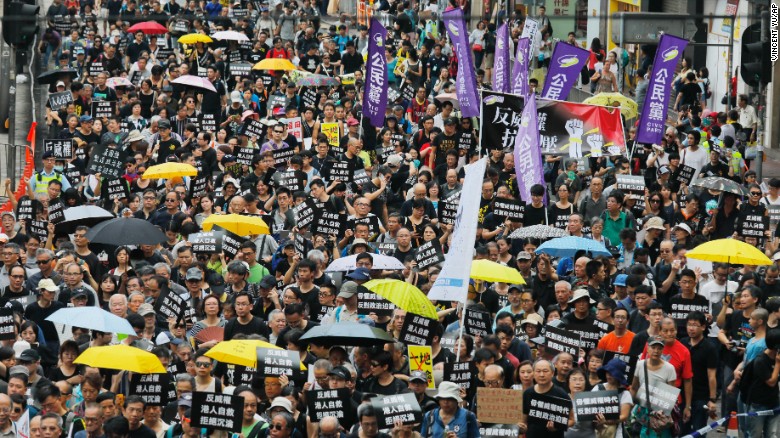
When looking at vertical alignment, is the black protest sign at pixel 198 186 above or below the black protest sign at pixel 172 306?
above

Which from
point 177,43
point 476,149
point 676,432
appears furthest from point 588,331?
point 177,43

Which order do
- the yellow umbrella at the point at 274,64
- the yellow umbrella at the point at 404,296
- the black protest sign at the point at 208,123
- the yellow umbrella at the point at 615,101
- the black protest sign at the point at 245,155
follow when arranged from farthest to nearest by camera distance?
the yellow umbrella at the point at 274,64 < the yellow umbrella at the point at 615,101 < the black protest sign at the point at 208,123 < the black protest sign at the point at 245,155 < the yellow umbrella at the point at 404,296

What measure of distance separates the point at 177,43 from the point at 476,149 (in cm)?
1473

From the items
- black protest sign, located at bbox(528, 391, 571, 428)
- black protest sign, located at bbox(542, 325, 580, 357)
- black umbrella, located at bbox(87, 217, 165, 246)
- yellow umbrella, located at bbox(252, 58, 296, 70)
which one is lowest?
black protest sign, located at bbox(528, 391, 571, 428)

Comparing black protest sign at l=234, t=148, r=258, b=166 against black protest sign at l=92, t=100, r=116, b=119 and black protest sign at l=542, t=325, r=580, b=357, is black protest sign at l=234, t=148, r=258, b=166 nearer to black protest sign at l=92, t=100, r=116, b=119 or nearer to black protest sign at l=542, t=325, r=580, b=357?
black protest sign at l=92, t=100, r=116, b=119

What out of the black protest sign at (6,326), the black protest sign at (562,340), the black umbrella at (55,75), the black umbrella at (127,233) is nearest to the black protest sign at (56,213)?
the black umbrella at (127,233)

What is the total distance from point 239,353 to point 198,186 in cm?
739

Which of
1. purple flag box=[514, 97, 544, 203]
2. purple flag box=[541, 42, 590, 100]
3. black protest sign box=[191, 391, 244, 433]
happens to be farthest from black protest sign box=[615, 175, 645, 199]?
black protest sign box=[191, 391, 244, 433]

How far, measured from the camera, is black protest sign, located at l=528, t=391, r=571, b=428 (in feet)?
43.2

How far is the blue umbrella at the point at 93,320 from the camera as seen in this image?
1466cm

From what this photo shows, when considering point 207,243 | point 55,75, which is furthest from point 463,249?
point 55,75

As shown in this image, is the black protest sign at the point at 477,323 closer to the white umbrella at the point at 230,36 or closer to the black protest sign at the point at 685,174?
the black protest sign at the point at 685,174

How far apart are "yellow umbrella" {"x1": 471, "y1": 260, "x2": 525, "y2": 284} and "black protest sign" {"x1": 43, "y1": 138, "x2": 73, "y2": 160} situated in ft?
27.2

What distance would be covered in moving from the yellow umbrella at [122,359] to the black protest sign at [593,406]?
3.25 m
